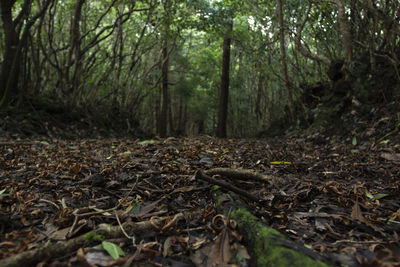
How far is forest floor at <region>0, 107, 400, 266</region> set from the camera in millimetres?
1307

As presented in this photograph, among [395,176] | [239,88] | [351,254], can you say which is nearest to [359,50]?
[395,176]

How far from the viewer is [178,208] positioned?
1.90 m

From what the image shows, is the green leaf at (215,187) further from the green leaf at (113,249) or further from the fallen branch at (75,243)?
the green leaf at (113,249)

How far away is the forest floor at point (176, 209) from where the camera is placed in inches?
51.4

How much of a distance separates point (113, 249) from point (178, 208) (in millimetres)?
688

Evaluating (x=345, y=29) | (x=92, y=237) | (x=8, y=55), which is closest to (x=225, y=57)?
(x=345, y=29)

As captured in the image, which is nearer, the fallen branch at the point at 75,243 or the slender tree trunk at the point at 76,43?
the fallen branch at the point at 75,243

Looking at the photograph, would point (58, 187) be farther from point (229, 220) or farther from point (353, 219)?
point (353, 219)

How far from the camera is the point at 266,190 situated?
7.34ft

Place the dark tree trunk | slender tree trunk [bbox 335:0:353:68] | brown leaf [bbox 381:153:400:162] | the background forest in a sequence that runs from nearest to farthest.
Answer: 1. brown leaf [bbox 381:153:400:162]
2. the background forest
3. slender tree trunk [bbox 335:0:353:68]
4. the dark tree trunk

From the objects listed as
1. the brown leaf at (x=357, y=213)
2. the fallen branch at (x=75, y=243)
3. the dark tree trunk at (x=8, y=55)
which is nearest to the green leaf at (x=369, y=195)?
the brown leaf at (x=357, y=213)

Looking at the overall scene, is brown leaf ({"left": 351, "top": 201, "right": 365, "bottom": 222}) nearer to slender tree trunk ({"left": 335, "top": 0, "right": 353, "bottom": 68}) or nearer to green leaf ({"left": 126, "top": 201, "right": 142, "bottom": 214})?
green leaf ({"left": 126, "top": 201, "right": 142, "bottom": 214})

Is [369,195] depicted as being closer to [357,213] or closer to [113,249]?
[357,213]

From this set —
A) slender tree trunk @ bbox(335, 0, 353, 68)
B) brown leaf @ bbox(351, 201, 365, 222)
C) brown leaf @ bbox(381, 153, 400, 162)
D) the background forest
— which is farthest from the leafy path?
slender tree trunk @ bbox(335, 0, 353, 68)
